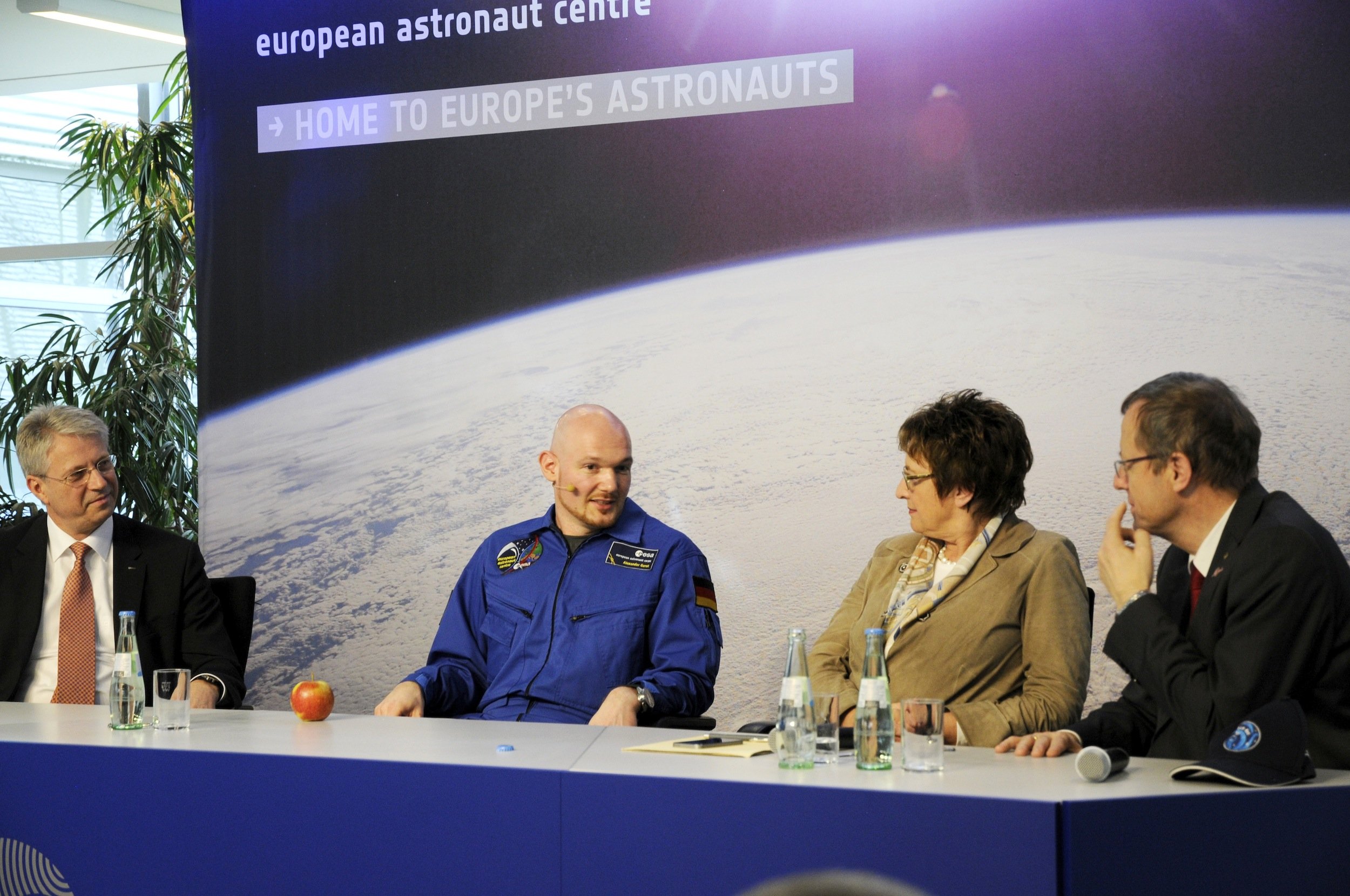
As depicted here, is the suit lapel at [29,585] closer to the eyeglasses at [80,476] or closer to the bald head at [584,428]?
the eyeglasses at [80,476]

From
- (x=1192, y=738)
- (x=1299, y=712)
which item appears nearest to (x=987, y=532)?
(x=1192, y=738)

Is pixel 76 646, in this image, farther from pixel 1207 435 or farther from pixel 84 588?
pixel 1207 435

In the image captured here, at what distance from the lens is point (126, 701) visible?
2488 mm

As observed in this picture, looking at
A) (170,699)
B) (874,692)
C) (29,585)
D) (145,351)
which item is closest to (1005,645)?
(874,692)

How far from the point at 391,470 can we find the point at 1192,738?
280cm

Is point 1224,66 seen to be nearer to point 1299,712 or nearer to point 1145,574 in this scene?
point 1145,574

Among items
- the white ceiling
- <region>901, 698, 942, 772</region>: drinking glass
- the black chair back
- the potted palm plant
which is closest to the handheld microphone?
<region>901, 698, 942, 772</region>: drinking glass

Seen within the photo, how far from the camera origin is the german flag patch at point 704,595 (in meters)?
3.22

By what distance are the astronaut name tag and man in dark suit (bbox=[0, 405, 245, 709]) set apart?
3.44 feet

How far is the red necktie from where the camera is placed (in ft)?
7.66

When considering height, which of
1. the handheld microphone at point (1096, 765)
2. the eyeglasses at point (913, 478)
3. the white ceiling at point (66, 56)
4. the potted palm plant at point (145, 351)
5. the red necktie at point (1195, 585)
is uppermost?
the white ceiling at point (66, 56)

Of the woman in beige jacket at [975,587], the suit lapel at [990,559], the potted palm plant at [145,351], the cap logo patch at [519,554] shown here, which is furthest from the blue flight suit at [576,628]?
the potted palm plant at [145,351]

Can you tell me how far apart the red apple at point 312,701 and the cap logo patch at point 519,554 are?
0.78 metres

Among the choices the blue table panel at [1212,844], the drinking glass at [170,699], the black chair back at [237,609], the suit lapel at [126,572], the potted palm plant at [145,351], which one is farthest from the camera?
the potted palm plant at [145,351]
